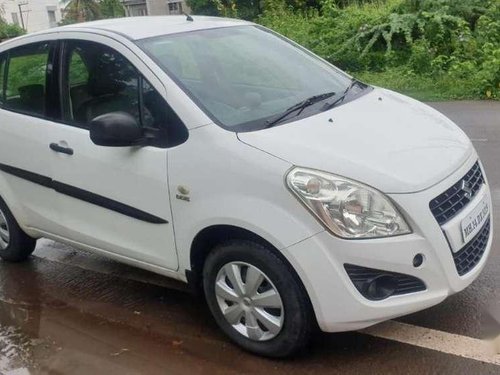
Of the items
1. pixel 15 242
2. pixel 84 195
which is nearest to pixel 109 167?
pixel 84 195

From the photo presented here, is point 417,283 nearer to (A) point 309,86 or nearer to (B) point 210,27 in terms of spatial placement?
(A) point 309,86

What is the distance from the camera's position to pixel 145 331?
12.6 ft

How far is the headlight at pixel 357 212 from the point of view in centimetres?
298

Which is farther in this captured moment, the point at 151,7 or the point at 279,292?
the point at 151,7

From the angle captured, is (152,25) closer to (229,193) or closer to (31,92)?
(31,92)

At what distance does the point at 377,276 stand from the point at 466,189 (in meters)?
0.75

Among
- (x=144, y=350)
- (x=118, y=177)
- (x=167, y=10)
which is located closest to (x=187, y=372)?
(x=144, y=350)

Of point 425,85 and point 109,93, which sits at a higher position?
point 109,93

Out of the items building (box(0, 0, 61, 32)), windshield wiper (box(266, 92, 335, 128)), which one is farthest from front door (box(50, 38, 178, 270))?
building (box(0, 0, 61, 32))

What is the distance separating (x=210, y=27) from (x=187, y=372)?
88.6 inches

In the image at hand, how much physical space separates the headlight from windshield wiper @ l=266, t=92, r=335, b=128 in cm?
64

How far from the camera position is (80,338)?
3.83m

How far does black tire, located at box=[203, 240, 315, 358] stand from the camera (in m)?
3.14

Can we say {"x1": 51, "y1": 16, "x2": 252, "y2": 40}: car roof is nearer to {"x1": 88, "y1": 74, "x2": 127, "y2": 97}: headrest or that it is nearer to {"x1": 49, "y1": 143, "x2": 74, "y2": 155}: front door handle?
{"x1": 88, "y1": 74, "x2": 127, "y2": 97}: headrest
